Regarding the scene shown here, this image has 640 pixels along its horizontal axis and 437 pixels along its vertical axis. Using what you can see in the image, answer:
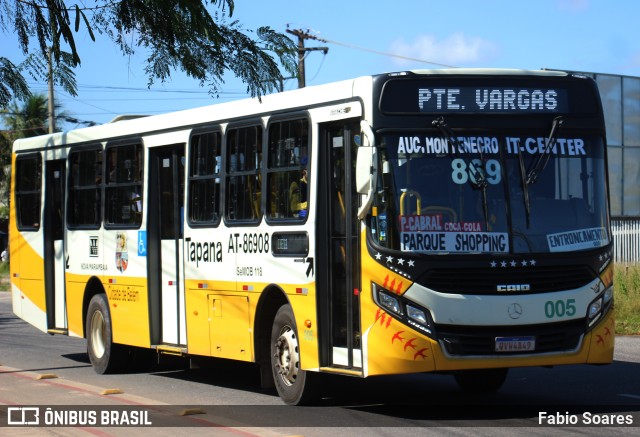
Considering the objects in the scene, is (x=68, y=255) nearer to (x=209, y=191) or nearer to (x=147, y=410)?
(x=209, y=191)

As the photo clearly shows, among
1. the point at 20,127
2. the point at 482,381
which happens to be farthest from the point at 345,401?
the point at 20,127

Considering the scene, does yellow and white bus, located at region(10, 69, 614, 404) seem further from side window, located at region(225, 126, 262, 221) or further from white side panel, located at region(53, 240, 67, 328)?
white side panel, located at region(53, 240, 67, 328)

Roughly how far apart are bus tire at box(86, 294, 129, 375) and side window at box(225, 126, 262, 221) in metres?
3.85

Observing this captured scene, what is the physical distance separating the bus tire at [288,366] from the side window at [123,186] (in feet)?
12.9

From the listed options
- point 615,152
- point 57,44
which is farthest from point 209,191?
point 615,152

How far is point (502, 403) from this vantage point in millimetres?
12070

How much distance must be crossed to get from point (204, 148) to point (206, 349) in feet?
8.02

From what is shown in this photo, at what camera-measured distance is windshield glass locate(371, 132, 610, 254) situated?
10656mm

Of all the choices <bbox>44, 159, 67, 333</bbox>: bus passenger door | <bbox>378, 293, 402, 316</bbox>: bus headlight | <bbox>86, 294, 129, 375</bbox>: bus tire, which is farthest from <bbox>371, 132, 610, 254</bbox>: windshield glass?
<bbox>44, 159, 67, 333</bbox>: bus passenger door

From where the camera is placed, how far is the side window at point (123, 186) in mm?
15773

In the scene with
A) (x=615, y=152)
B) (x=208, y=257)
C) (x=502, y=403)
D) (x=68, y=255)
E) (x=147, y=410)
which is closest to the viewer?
(x=147, y=410)

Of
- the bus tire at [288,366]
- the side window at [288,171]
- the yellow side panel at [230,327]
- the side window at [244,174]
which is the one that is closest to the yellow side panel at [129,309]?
the yellow side panel at [230,327]

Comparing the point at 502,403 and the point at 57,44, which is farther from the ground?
the point at 57,44

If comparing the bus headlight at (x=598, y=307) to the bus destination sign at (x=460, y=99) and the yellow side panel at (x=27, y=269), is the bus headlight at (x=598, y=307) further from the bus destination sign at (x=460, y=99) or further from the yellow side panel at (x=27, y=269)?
the yellow side panel at (x=27, y=269)
